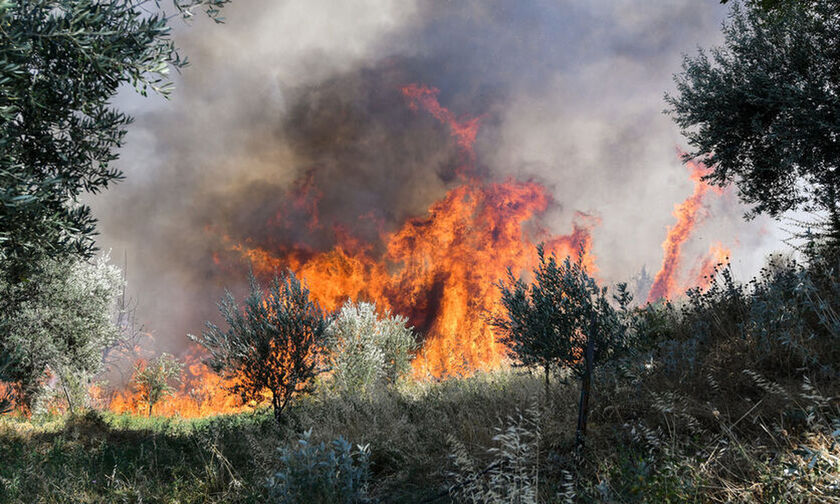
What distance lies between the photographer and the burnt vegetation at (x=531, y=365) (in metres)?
4.24

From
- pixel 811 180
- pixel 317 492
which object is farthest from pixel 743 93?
pixel 317 492

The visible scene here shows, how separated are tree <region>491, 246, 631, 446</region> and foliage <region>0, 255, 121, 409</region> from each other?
18.1 meters

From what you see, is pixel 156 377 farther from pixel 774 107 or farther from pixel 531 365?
pixel 774 107

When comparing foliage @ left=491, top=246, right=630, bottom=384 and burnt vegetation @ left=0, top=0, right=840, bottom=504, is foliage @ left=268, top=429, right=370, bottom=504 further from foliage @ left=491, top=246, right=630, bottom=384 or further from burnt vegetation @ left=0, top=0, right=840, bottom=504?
foliage @ left=491, top=246, right=630, bottom=384

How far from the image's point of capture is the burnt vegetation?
4.24 m

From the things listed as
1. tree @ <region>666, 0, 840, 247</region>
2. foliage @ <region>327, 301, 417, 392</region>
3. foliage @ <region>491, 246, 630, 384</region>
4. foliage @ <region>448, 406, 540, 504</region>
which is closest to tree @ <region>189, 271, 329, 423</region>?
foliage @ <region>327, 301, 417, 392</region>

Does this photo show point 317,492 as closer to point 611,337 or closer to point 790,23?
point 611,337

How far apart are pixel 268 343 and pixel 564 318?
328 inches

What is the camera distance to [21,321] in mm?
18188

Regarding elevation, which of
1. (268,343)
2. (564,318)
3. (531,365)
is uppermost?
(268,343)

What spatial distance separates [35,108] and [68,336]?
17.2 m

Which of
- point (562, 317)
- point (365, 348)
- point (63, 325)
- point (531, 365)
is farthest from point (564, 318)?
point (63, 325)

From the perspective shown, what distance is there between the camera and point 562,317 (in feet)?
27.3

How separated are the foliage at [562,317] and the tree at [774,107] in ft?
29.0
